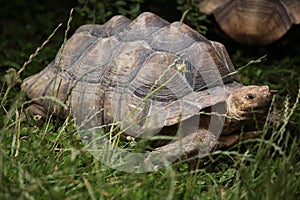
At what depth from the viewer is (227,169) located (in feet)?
9.18

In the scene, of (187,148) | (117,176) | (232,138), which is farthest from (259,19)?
(117,176)

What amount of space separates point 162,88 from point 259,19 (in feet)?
6.65

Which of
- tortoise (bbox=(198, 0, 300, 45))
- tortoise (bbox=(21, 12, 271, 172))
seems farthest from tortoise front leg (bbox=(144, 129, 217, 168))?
tortoise (bbox=(198, 0, 300, 45))

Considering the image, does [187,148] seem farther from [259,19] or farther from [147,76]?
[259,19]

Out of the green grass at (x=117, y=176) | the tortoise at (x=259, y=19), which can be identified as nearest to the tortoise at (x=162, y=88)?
the green grass at (x=117, y=176)

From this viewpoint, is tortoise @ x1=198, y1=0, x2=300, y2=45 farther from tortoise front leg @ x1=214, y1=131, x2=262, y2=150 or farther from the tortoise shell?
tortoise front leg @ x1=214, y1=131, x2=262, y2=150

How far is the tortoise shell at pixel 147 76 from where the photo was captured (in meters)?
2.91

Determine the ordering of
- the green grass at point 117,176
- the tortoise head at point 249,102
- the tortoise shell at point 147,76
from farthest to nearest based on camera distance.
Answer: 1. the tortoise shell at point 147,76
2. the tortoise head at point 249,102
3. the green grass at point 117,176

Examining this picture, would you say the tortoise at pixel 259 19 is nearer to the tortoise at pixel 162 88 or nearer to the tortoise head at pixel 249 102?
the tortoise at pixel 162 88

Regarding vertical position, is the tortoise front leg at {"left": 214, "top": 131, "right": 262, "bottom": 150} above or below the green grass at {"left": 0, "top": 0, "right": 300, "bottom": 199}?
below

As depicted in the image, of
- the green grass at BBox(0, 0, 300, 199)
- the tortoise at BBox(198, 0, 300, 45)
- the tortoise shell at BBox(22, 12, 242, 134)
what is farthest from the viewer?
the tortoise at BBox(198, 0, 300, 45)

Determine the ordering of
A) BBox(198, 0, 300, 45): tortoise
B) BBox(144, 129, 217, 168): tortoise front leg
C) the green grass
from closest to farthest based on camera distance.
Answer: the green grass → BBox(144, 129, 217, 168): tortoise front leg → BBox(198, 0, 300, 45): tortoise

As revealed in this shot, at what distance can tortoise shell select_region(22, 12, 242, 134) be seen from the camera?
9.54ft

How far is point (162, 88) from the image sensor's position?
9.75 ft
